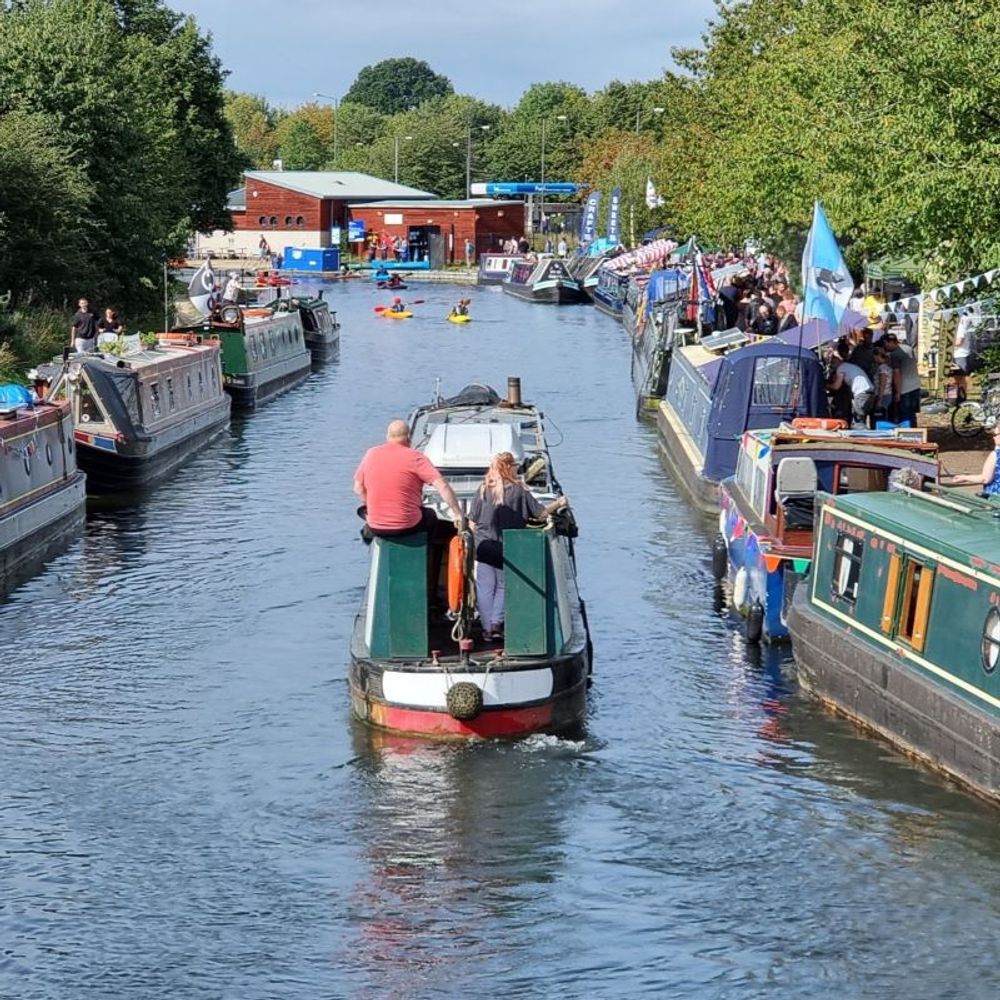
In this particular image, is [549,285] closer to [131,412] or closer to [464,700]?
[131,412]

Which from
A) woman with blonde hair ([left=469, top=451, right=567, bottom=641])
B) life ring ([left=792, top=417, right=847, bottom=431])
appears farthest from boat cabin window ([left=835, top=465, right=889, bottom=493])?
woman with blonde hair ([left=469, top=451, right=567, bottom=641])

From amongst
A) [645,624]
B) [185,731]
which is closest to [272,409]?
[645,624]

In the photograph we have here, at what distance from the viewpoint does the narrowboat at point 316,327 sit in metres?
54.9

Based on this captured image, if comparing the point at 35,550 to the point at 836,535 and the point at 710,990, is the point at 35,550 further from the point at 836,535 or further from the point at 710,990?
the point at 710,990

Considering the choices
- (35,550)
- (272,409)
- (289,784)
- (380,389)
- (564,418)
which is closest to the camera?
(289,784)

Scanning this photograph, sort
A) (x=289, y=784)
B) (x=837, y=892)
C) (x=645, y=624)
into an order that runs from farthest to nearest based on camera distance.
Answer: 1. (x=645, y=624)
2. (x=289, y=784)
3. (x=837, y=892)

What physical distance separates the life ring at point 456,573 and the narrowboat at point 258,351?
26.7 meters

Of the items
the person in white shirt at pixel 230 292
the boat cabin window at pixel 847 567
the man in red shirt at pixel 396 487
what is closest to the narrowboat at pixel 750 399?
the boat cabin window at pixel 847 567

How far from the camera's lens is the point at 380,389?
4778 centimetres

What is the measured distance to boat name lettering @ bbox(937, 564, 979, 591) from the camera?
14899 millimetres

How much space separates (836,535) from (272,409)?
90.8ft

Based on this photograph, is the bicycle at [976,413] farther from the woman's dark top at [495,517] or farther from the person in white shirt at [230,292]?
the person in white shirt at [230,292]

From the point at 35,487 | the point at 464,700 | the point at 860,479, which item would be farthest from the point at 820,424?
the point at 35,487

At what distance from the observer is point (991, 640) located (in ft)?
47.6
